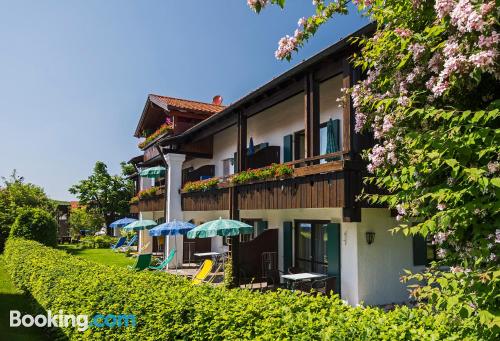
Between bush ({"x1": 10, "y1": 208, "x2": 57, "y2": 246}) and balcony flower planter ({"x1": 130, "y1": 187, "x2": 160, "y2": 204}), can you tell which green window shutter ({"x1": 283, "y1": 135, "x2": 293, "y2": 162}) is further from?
bush ({"x1": 10, "y1": 208, "x2": 57, "y2": 246})

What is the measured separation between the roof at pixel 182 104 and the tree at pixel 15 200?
400 inches

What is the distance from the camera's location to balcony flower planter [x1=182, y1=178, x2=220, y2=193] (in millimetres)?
15586

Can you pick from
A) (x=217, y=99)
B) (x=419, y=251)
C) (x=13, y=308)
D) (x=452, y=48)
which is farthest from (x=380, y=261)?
(x=217, y=99)

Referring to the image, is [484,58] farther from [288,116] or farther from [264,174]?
[288,116]

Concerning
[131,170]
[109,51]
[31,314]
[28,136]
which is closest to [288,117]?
[109,51]

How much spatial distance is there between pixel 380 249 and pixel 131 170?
39.8 metres

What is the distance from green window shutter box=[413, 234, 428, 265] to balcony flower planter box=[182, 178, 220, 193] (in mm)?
7411

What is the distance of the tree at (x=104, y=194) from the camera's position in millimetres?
43250

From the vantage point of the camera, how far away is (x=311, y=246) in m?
13.3

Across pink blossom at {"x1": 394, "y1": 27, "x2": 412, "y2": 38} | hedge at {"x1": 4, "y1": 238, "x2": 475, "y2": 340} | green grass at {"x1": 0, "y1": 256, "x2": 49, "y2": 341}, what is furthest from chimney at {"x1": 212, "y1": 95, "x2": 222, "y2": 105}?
pink blossom at {"x1": 394, "y1": 27, "x2": 412, "y2": 38}

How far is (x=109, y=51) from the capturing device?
12.9m

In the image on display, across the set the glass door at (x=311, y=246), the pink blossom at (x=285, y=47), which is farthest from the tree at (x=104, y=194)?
the pink blossom at (x=285, y=47)

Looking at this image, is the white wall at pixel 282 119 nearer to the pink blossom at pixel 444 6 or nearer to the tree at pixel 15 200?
the pink blossom at pixel 444 6

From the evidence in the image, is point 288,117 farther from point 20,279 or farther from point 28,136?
point 28,136
